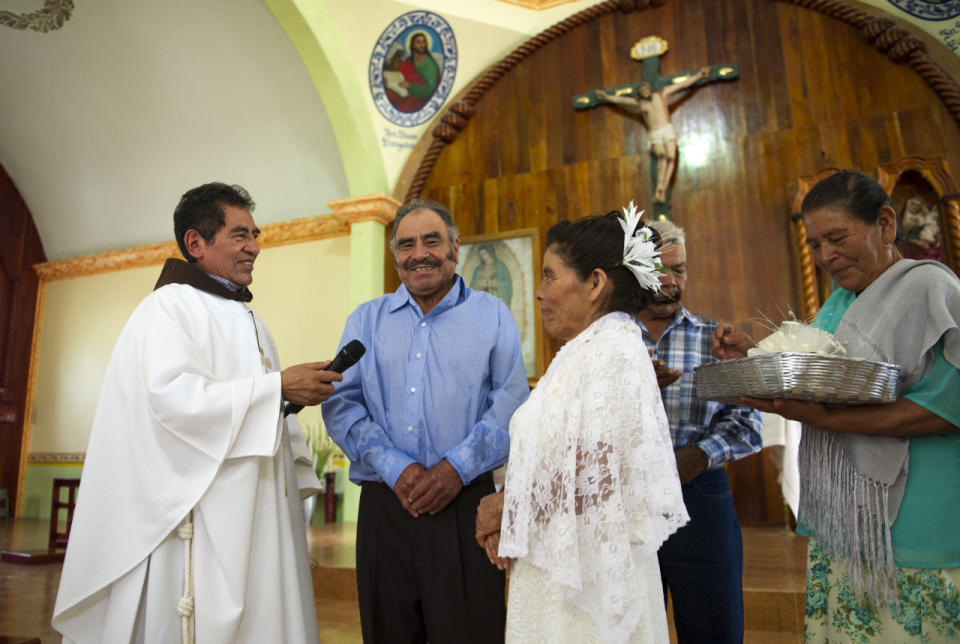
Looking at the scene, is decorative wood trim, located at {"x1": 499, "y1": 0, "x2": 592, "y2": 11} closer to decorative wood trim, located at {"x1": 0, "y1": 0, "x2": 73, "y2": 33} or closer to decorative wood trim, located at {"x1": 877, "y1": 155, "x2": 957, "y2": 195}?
decorative wood trim, located at {"x1": 877, "y1": 155, "x2": 957, "y2": 195}

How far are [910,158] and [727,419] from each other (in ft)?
14.2

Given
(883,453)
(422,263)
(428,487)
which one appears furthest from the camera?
(422,263)

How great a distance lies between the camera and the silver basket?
1480 millimetres

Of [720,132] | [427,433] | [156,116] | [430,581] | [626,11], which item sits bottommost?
[430,581]

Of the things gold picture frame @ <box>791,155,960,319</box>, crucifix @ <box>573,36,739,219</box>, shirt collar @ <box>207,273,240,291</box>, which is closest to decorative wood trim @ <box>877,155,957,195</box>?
gold picture frame @ <box>791,155,960,319</box>

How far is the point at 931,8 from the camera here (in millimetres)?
5461

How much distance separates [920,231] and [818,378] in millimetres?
4614

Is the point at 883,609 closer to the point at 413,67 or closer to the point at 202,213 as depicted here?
the point at 202,213

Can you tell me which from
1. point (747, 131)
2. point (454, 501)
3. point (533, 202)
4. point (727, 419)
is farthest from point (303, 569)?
point (747, 131)

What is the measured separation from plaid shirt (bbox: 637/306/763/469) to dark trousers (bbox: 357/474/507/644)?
2.35 ft

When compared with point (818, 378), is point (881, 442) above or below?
below

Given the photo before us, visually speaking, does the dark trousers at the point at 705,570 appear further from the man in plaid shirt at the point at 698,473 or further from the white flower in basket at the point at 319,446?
the white flower in basket at the point at 319,446

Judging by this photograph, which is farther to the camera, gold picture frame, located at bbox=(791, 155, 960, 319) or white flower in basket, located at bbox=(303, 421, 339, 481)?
white flower in basket, located at bbox=(303, 421, 339, 481)

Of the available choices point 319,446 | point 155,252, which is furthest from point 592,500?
point 155,252
